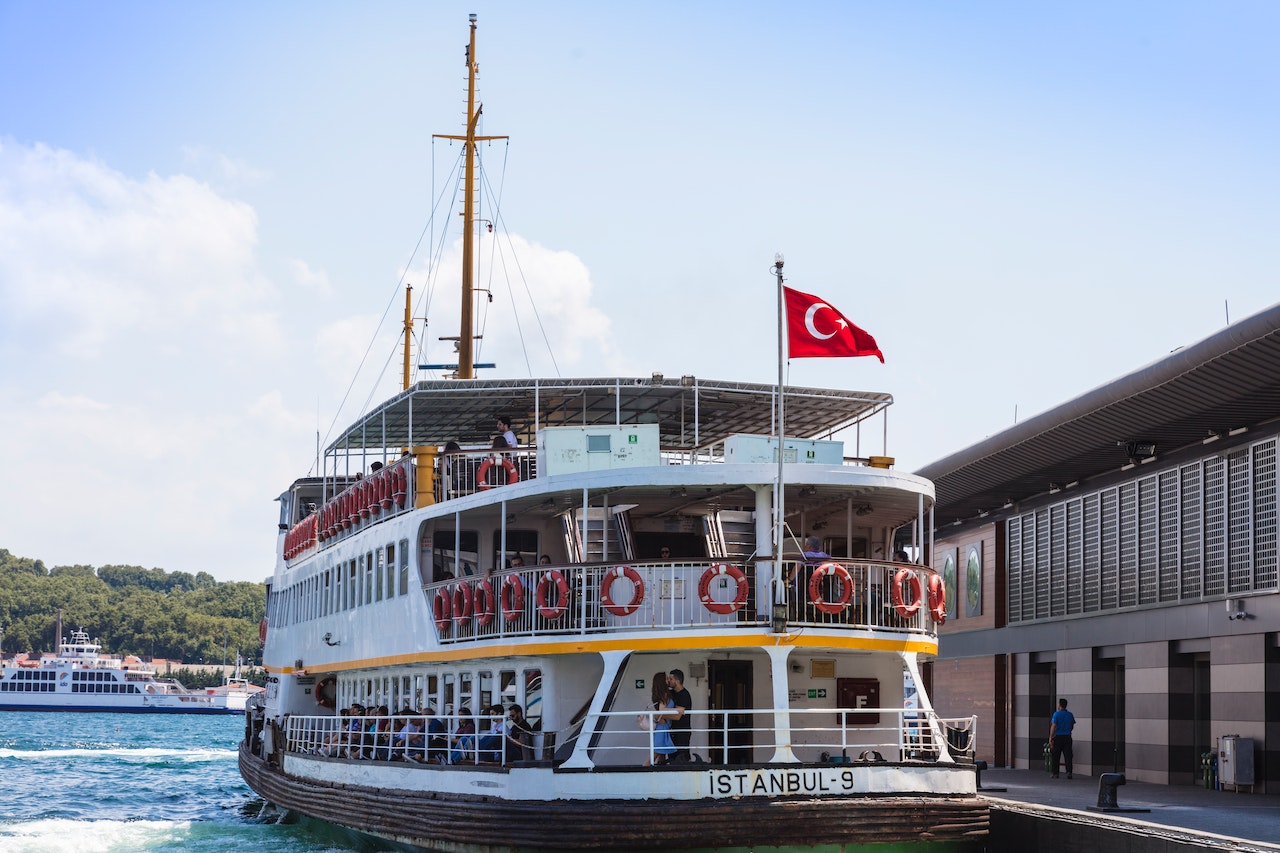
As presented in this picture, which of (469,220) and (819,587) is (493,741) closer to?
(819,587)

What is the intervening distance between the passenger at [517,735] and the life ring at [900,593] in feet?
16.3

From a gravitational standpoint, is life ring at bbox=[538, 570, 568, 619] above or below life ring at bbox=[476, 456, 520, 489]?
below

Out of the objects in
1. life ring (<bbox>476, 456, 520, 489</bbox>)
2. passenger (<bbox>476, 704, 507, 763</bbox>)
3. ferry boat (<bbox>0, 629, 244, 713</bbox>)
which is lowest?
ferry boat (<bbox>0, 629, 244, 713</bbox>)

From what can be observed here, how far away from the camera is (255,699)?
4144 cm

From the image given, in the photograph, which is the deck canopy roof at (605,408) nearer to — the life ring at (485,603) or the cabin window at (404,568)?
the cabin window at (404,568)

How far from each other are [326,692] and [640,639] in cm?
1463

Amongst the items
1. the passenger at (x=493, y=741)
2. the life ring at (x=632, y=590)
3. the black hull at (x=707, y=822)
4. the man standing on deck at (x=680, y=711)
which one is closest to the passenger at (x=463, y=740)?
the passenger at (x=493, y=741)

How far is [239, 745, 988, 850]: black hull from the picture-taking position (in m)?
17.0

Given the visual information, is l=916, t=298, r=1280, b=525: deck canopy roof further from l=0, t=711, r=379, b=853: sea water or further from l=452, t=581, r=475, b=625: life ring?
l=0, t=711, r=379, b=853: sea water

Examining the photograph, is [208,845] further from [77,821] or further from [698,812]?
[698,812]

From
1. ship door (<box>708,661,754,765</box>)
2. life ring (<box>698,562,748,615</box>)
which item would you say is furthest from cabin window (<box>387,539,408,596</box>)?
life ring (<box>698,562,748,615</box>)

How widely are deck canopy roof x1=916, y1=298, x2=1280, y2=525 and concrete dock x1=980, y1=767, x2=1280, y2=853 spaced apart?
596 cm

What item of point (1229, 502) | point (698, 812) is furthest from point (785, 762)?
point (1229, 502)

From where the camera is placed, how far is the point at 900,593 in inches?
754
